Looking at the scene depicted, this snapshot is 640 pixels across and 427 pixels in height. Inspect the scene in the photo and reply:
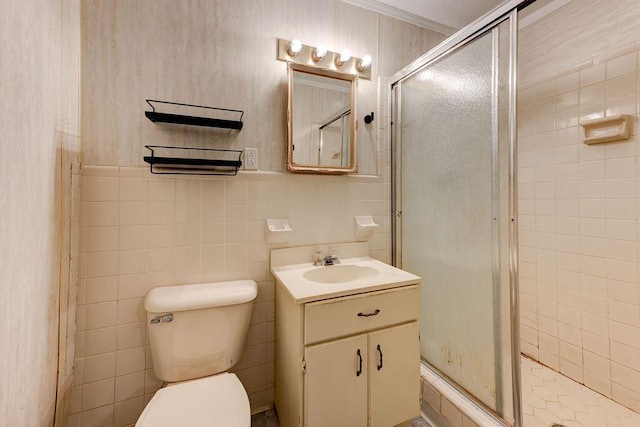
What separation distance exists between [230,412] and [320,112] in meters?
1.45

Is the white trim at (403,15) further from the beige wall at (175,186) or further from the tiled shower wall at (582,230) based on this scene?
the tiled shower wall at (582,230)

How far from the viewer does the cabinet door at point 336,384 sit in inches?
41.1

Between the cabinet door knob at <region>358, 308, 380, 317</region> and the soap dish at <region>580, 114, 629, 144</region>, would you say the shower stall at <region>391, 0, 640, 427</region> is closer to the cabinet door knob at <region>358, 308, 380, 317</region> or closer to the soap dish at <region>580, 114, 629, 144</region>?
the soap dish at <region>580, 114, 629, 144</region>

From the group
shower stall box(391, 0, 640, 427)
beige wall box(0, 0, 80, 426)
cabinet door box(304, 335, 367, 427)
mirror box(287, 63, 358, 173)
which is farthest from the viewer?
mirror box(287, 63, 358, 173)

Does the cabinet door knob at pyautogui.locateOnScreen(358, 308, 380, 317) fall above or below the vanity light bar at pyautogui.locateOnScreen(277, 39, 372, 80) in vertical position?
below

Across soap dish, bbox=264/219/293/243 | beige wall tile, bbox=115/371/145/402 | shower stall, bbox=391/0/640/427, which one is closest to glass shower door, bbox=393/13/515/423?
shower stall, bbox=391/0/640/427

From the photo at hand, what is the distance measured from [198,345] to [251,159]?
35.9 inches

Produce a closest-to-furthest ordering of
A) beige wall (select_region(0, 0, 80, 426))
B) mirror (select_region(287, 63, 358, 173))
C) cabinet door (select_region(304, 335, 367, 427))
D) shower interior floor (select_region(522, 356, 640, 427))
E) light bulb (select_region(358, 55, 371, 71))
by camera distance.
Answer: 1. beige wall (select_region(0, 0, 80, 426))
2. cabinet door (select_region(304, 335, 367, 427))
3. shower interior floor (select_region(522, 356, 640, 427))
4. mirror (select_region(287, 63, 358, 173))
5. light bulb (select_region(358, 55, 371, 71))

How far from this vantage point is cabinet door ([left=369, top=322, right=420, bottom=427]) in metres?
1.14

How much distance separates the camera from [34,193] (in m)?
0.80

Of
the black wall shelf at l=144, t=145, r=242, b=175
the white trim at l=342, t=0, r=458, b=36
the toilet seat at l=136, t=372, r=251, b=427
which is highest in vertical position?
the white trim at l=342, t=0, r=458, b=36

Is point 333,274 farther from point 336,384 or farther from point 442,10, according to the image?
point 442,10

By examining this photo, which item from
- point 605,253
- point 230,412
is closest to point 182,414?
point 230,412

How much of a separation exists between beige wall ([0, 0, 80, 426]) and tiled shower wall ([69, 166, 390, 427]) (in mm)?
100
